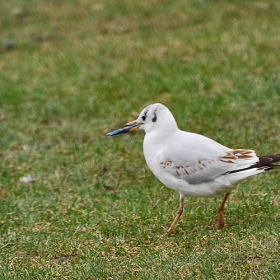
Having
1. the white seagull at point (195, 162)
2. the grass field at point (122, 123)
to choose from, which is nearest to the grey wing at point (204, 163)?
the white seagull at point (195, 162)

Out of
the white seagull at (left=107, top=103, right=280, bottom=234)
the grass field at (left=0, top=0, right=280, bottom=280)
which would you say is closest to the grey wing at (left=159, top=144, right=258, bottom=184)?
the white seagull at (left=107, top=103, right=280, bottom=234)

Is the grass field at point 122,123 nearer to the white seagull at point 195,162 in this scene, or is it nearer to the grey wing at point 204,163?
the white seagull at point 195,162

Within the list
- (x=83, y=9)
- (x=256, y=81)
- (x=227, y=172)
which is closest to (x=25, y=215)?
(x=227, y=172)

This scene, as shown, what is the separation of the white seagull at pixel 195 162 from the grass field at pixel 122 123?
1.23ft

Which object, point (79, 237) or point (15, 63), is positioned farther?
point (15, 63)

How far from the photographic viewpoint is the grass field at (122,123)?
5.10m

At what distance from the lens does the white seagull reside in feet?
17.6

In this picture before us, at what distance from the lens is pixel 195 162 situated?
18.0ft

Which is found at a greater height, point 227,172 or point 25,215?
point 227,172

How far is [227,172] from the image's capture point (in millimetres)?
5375

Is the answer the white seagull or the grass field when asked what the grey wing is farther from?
the grass field

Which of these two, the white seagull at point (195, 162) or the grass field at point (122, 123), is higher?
the white seagull at point (195, 162)

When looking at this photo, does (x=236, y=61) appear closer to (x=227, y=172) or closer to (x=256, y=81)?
(x=256, y=81)

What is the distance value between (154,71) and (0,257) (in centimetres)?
523
